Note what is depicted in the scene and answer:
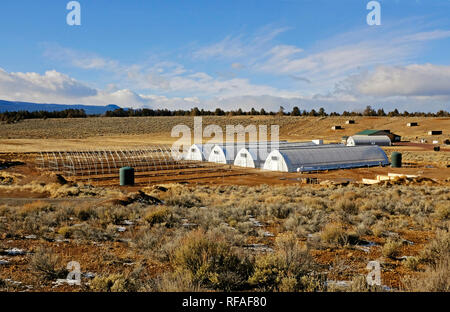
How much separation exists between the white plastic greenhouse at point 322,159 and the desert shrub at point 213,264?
3319cm

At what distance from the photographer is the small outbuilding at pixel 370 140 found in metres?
81.9

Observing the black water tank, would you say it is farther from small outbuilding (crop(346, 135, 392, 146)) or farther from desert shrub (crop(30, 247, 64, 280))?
small outbuilding (crop(346, 135, 392, 146))

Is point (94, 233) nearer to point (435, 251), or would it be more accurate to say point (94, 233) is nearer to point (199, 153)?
point (435, 251)

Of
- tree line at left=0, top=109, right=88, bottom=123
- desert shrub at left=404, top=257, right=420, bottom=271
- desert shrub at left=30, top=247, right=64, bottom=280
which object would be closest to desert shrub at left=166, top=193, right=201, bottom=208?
desert shrub at left=30, top=247, right=64, bottom=280

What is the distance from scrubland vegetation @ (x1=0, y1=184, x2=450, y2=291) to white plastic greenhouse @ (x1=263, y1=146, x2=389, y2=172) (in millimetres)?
23563

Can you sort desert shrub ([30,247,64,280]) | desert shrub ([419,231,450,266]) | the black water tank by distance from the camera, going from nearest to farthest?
1. desert shrub ([30,247,64,280])
2. desert shrub ([419,231,450,266])
3. the black water tank

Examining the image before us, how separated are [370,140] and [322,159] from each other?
4691cm

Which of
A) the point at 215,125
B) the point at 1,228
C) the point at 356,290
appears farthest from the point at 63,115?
A: the point at 356,290

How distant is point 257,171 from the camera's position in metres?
41.8

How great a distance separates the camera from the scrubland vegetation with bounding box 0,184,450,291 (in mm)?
7086

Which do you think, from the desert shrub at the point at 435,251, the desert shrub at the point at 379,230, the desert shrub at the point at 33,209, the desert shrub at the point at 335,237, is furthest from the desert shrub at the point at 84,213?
the desert shrub at the point at 435,251

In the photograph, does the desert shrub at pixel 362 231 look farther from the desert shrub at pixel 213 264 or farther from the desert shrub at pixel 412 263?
the desert shrub at pixel 213 264
